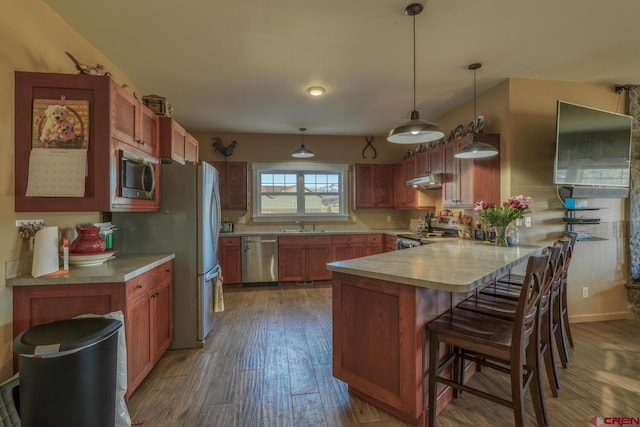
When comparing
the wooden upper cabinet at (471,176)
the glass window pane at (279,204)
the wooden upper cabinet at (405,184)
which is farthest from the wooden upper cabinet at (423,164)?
the glass window pane at (279,204)

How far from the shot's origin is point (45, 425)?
1.40 metres

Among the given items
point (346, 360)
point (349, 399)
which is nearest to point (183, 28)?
point (346, 360)

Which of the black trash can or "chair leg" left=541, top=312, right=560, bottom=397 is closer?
the black trash can

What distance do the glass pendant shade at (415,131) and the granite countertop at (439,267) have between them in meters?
0.94

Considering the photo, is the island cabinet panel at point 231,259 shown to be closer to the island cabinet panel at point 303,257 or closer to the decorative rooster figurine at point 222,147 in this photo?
the island cabinet panel at point 303,257

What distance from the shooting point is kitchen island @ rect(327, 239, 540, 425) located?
1.66 meters

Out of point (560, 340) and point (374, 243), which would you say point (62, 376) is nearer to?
point (560, 340)

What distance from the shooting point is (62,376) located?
140 cm

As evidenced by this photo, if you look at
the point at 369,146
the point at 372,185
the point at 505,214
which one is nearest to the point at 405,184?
the point at 372,185

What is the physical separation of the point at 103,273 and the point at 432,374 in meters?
2.08

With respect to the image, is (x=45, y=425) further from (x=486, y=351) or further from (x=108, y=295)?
(x=486, y=351)

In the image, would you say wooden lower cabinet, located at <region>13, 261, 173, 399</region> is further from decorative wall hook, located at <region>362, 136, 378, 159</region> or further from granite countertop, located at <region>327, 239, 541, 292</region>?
decorative wall hook, located at <region>362, 136, 378, 159</region>

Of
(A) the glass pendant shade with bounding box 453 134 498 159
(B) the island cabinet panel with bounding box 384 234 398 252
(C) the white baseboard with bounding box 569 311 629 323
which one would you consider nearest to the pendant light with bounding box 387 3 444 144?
(A) the glass pendant shade with bounding box 453 134 498 159

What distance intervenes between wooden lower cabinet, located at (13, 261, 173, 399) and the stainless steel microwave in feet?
1.99
